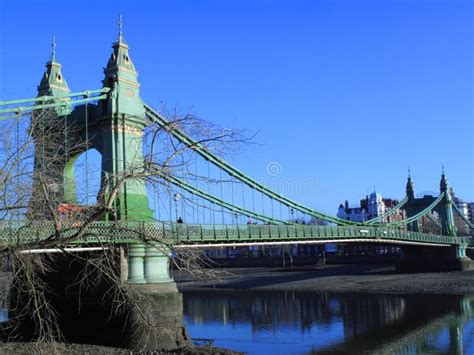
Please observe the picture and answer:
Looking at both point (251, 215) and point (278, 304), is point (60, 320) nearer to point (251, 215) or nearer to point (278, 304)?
point (251, 215)

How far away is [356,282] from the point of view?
2194 inches

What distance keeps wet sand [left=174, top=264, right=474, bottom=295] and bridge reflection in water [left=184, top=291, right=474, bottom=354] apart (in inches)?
140

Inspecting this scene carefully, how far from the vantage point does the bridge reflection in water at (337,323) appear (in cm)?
2509

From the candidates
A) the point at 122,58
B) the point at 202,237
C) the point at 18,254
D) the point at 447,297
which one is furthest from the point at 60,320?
the point at 447,297

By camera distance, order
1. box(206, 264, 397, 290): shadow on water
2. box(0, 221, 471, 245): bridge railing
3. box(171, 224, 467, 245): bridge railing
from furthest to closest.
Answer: box(206, 264, 397, 290): shadow on water, box(171, 224, 467, 245): bridge railing, box(0, 221, 471, 245): bridge railing

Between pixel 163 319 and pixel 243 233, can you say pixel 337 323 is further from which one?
pixel 163 319

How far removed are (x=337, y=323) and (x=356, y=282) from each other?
2439 centimetres

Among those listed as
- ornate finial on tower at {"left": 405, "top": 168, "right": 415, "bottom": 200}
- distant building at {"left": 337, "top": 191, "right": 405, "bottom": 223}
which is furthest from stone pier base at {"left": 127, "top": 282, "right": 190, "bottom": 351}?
distant building at {"left": 337, "top": 191, "right": 405, "bottom": 223}

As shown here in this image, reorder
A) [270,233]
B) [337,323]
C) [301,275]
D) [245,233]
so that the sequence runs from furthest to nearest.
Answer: [301,275], [270,233], [245,233], [337,323]

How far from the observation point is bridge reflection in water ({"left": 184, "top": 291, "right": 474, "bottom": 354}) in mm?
25094

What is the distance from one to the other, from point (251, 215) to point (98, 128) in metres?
13.2

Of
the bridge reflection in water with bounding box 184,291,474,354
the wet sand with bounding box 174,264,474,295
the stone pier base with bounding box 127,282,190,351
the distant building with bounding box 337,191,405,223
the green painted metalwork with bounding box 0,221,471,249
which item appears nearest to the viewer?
the green painted metalwork with bounding box 0,221,471,249

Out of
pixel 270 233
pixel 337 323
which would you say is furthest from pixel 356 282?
pixel 337 323

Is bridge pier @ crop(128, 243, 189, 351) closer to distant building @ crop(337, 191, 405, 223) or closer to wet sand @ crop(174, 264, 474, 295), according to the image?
wet sand @ crop(174, 264, 474, 295)
